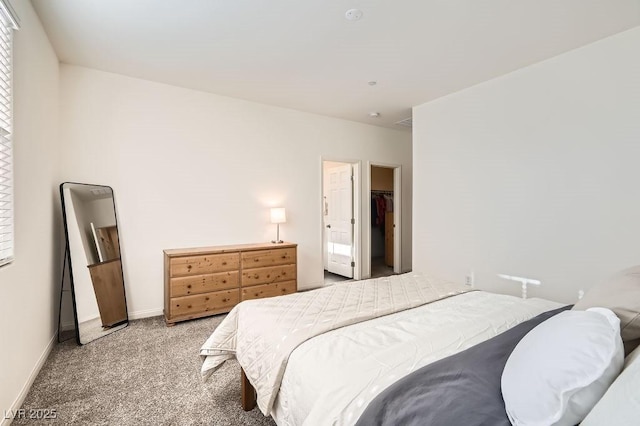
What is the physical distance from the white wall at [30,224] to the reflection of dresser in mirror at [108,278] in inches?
12.6

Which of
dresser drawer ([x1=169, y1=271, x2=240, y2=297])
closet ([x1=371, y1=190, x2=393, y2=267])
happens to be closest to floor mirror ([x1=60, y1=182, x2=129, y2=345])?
dresser drawer ([x1=169, y1=271, x2=240, y2=297])

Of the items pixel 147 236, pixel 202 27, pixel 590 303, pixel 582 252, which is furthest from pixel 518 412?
pixel 147 236

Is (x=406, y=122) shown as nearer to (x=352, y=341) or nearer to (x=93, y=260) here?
(x=352, y=341)

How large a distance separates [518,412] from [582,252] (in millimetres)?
2665

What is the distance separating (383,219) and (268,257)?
358cm

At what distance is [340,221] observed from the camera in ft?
17.8

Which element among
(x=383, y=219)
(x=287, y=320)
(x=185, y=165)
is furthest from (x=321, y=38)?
(x=383, y=219)

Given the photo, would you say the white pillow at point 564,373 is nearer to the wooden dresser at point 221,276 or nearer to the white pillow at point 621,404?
the white pillow at point 621,404

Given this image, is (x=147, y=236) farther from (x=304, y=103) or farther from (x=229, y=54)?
(x=304, y=103)

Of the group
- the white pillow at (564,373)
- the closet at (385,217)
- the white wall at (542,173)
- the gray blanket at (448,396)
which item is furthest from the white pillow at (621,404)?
the closet at (385,217)

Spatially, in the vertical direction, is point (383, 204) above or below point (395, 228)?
above

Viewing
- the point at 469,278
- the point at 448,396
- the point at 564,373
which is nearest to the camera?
the point at 564,373

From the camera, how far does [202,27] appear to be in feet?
7.84

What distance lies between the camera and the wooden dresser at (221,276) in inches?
124
